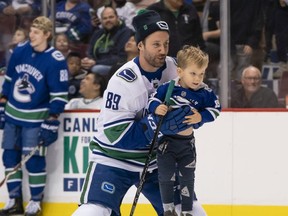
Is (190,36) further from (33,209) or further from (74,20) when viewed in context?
(33,209)

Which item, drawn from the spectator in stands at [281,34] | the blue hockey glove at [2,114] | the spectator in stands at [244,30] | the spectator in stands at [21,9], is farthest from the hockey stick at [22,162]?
the spectator in stands at [281,34]

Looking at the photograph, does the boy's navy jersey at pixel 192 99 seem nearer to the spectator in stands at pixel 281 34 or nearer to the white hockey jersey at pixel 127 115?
the white hockey jersey at pixel 127 115

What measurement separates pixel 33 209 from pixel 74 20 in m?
1.26

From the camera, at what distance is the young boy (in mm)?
4055

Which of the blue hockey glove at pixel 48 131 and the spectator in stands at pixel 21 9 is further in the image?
the spectator in stands at pixel 21 9

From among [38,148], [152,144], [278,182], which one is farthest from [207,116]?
[38,148]

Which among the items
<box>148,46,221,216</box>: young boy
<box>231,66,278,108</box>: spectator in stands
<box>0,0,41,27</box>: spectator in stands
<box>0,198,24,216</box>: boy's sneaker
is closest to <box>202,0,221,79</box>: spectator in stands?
<box>231,66,278,108</box>: spectator in stands

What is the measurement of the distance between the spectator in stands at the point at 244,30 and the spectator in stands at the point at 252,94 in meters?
0.05

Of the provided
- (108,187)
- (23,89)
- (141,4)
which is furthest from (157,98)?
(23,89)

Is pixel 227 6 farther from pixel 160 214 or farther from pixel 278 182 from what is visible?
pixel 160 214

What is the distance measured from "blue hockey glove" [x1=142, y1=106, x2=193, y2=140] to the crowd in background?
1.91m

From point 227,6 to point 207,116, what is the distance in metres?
2.02

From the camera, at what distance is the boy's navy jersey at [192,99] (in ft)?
13.4

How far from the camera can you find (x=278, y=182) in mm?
5797
